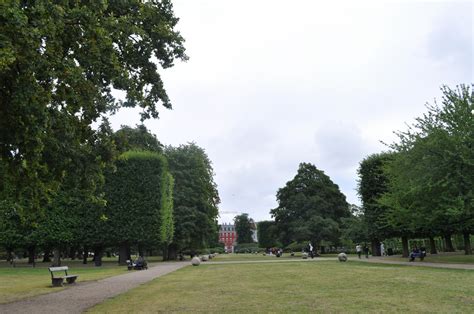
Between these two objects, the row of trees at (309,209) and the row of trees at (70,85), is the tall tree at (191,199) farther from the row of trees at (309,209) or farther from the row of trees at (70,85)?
the row of trees at (70,85)

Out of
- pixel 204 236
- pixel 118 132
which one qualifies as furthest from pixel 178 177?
pixel 118 132

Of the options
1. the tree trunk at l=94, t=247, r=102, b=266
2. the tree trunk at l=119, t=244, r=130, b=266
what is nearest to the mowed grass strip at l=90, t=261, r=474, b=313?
the tree trunk at l=119, t=244, r=130, b=266

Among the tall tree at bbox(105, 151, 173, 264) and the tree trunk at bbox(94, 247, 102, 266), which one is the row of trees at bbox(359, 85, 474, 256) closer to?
the tall tree at bbox(105, 151, 173, 264)

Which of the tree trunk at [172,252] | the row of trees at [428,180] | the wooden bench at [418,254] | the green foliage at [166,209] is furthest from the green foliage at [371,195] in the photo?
the tree trunk at [172,252]

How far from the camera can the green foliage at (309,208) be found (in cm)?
6009

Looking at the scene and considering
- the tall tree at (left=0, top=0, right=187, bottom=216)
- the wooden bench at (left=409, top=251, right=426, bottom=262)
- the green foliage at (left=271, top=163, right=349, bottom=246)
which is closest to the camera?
the tall tree at (left=0, top=0, right=187, bottom=216)

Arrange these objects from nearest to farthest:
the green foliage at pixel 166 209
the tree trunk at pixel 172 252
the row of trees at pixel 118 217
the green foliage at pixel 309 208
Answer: the row of trees at pixel 118 217 → the green foliage at pixel 166 209 → the green foliage at pixel 309 208 → the tree trunk at pixel 172 252

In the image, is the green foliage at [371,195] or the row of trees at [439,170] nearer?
the row of trees at [439,170]

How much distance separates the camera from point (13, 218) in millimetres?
43906

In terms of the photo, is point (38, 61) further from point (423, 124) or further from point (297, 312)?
point (423, 124)

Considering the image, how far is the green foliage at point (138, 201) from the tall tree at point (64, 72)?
2892cm

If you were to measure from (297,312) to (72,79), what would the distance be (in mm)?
7279

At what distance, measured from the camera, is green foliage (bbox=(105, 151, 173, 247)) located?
43156mm

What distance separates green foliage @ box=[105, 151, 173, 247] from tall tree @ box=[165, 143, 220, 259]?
8742mm
